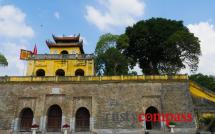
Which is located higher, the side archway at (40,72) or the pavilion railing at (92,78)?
the side archway at (40,72)

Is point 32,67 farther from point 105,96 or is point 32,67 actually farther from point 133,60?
point 133,60

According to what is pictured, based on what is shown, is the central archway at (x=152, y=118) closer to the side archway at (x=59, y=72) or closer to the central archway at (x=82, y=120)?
the central archway at (x=82, y=120)

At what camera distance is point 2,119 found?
23.8 m

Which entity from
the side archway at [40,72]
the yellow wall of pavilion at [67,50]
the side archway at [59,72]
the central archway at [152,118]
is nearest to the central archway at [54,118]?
the side archway at [59,72]

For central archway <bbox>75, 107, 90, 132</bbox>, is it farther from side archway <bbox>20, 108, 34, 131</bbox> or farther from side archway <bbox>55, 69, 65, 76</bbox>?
side archway <bbox>55, 69, 65, 76</bbox>

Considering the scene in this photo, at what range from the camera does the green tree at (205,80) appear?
41.3 meters

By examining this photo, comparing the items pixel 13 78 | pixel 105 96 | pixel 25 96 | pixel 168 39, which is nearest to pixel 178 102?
pixel 105 96

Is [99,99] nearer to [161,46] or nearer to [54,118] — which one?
[54,118]

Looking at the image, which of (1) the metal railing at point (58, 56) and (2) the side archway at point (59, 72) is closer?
(2) the side archway at point (59, 72)

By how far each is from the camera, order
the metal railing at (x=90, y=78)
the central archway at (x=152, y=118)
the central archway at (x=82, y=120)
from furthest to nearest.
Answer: the metal railing at (x=90, y=78) → the central archway at (x=82, y=120) → the central archway at (x=152, y=118)

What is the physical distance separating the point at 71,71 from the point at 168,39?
39.2 feet

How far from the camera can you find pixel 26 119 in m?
24.5

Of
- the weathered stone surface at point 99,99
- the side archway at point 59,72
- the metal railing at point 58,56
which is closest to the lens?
the weathered stone surface at point 99,99

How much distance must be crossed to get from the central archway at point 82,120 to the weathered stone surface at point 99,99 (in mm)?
644
